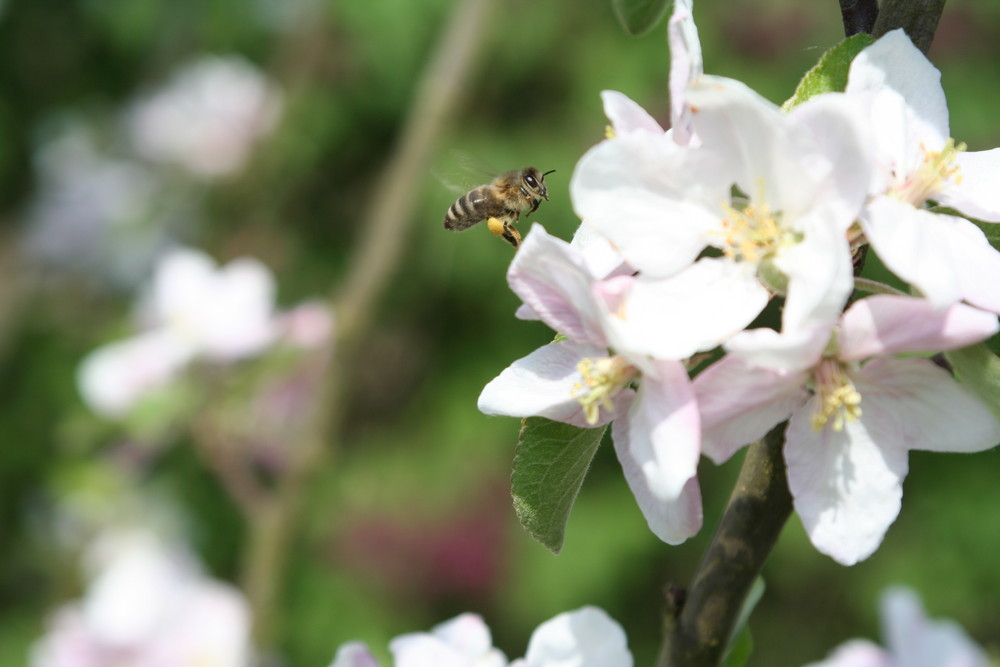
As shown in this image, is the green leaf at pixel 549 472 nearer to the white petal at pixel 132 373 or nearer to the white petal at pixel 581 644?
the white petal at pixel 581 644

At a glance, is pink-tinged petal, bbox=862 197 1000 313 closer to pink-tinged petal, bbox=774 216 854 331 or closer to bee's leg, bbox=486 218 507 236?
pink-tinged petal, bbox=774 216 854 331

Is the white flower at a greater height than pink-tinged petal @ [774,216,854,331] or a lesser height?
greater

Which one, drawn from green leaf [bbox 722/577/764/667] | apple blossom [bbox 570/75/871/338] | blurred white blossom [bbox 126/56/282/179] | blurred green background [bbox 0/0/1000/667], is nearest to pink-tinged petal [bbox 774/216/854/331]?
apple blossom [bbox 570/75/871/338]

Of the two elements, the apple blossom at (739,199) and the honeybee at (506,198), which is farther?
the honeybee at (506,198)

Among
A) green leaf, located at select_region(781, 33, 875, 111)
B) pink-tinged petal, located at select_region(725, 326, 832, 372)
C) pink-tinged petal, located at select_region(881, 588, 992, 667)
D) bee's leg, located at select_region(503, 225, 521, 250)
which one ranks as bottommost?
pink-tinged petal, located at select_region(881, 588, 992, 667)

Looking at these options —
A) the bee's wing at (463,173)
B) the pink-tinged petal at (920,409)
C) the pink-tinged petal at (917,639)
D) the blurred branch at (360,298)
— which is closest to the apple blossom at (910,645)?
the pink-tinged petal at (917,639)
